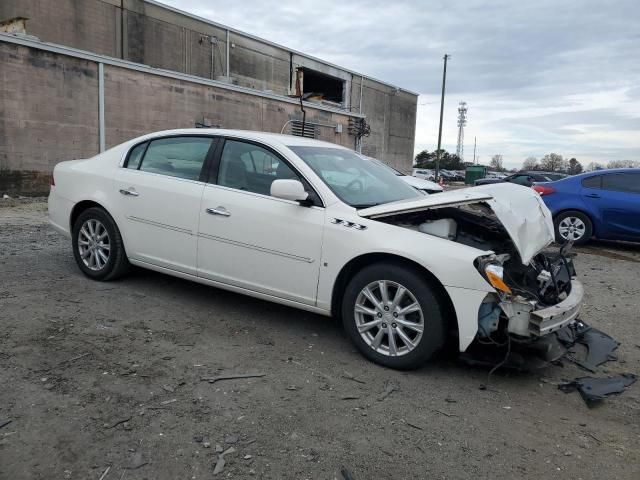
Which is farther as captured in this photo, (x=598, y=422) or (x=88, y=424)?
(x=598, y=422)

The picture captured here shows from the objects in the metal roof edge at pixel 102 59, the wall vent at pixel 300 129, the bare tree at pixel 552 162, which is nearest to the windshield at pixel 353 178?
the metal roof edge at pixel 102 59

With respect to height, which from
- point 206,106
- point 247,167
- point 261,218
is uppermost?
point 206,106

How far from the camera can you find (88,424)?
273 centimetres

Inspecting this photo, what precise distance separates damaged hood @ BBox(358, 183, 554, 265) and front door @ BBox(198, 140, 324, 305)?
527 mm

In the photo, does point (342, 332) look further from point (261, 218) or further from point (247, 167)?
point (247, 167)

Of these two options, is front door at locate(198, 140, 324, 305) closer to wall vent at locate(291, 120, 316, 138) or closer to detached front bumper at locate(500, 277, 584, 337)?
detached front bumper at locate(500, 277, 584, 337)

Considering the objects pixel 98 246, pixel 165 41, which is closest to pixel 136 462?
pixel 98 246

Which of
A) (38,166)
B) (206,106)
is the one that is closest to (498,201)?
(38,166)

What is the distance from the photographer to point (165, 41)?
78.2 feet

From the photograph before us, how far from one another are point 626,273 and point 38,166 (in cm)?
1239

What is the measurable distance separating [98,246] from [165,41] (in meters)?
21.4

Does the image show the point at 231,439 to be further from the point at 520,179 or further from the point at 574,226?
the point at 520,179

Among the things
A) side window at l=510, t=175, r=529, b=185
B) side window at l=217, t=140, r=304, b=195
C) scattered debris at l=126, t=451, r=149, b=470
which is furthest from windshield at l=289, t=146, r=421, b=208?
side window at l=510, t=175, r=529, b=185

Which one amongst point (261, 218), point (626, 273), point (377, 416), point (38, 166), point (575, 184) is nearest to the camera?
point (377, 416)
